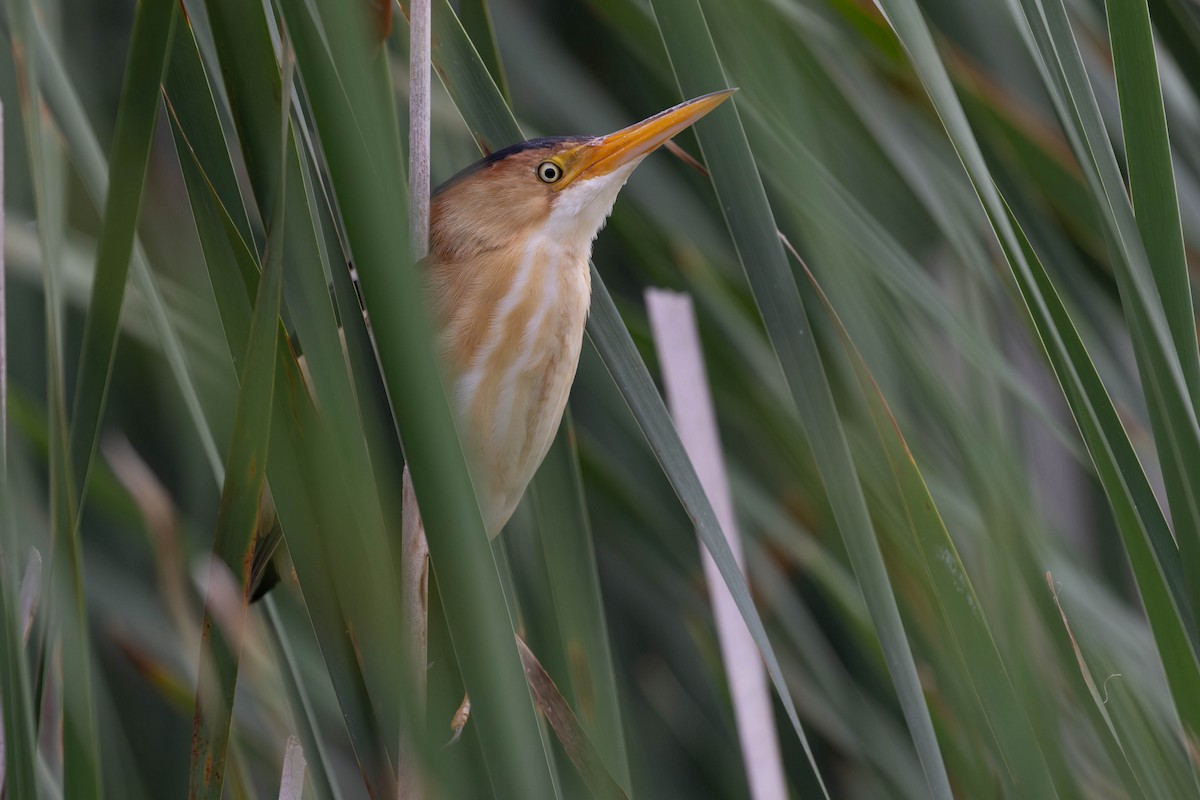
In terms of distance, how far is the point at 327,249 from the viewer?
633 millimetres

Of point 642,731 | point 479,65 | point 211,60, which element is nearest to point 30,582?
point 211,60

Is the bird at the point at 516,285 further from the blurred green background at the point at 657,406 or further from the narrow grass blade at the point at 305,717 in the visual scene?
the narrow grass blade at the point at 305,717

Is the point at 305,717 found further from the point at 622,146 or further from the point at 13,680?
the point at 622,146

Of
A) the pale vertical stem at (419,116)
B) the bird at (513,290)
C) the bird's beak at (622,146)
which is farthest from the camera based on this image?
the bird at (513,290)

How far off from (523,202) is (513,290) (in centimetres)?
11

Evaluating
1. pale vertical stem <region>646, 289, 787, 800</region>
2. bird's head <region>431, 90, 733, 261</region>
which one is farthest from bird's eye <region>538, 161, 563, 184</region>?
pale vertical stem <region>646, 289, 787, 800</region>

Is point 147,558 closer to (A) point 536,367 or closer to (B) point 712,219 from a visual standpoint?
(A) point 536,367

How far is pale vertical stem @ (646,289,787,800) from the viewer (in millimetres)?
1080

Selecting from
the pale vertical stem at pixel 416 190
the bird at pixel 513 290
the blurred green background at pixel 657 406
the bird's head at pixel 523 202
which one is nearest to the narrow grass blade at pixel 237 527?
the blurred green background at pixel 657 406

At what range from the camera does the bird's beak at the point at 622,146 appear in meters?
0.90

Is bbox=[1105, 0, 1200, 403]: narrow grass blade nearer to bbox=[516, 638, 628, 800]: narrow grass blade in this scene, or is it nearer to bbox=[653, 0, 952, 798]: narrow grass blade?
bbox=[653, 0, 952, 798]: narrow grass blade

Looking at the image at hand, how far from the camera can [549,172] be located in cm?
112

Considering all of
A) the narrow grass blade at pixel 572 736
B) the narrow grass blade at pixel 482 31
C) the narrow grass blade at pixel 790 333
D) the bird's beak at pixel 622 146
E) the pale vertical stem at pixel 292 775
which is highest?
the narrow grass blade at pixel 482 31

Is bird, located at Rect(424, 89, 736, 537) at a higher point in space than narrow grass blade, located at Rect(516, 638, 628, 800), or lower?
higher
